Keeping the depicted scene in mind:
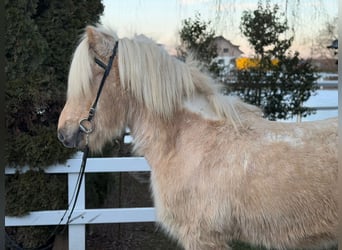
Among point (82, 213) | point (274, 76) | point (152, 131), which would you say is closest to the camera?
point (152, 131)

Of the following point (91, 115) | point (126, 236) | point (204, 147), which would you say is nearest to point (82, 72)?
point (91, 115)

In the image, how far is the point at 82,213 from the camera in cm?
367

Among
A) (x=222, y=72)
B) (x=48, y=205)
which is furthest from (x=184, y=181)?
(x=222, y=72)

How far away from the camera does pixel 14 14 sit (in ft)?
11.6

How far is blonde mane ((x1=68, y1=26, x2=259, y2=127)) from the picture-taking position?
2.37 metres

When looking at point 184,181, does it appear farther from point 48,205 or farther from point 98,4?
point 98,4

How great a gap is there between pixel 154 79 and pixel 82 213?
1782mm

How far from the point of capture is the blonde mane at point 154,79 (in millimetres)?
2367

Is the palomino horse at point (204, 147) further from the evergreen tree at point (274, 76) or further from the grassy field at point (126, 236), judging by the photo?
the evergreen tree at point (274, 76)

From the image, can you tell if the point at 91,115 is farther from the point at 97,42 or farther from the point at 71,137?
the point at 97,42

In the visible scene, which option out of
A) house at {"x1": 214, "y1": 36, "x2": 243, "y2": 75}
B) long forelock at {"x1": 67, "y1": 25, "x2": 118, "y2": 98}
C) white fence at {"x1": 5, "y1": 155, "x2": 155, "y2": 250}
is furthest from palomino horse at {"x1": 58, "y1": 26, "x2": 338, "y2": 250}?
house at {"x1": 214, "y1": 36, "x2": 243, "y2": 75}

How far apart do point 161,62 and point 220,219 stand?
95 cm

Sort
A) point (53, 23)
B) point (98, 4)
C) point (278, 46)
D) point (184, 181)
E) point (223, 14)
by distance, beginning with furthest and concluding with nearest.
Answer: point (278, 46) < point (223, 14) < point (98, 4) < point (53, 23) < point (184, 181)

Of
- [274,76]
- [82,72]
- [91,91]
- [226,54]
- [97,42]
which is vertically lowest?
[274,76]
